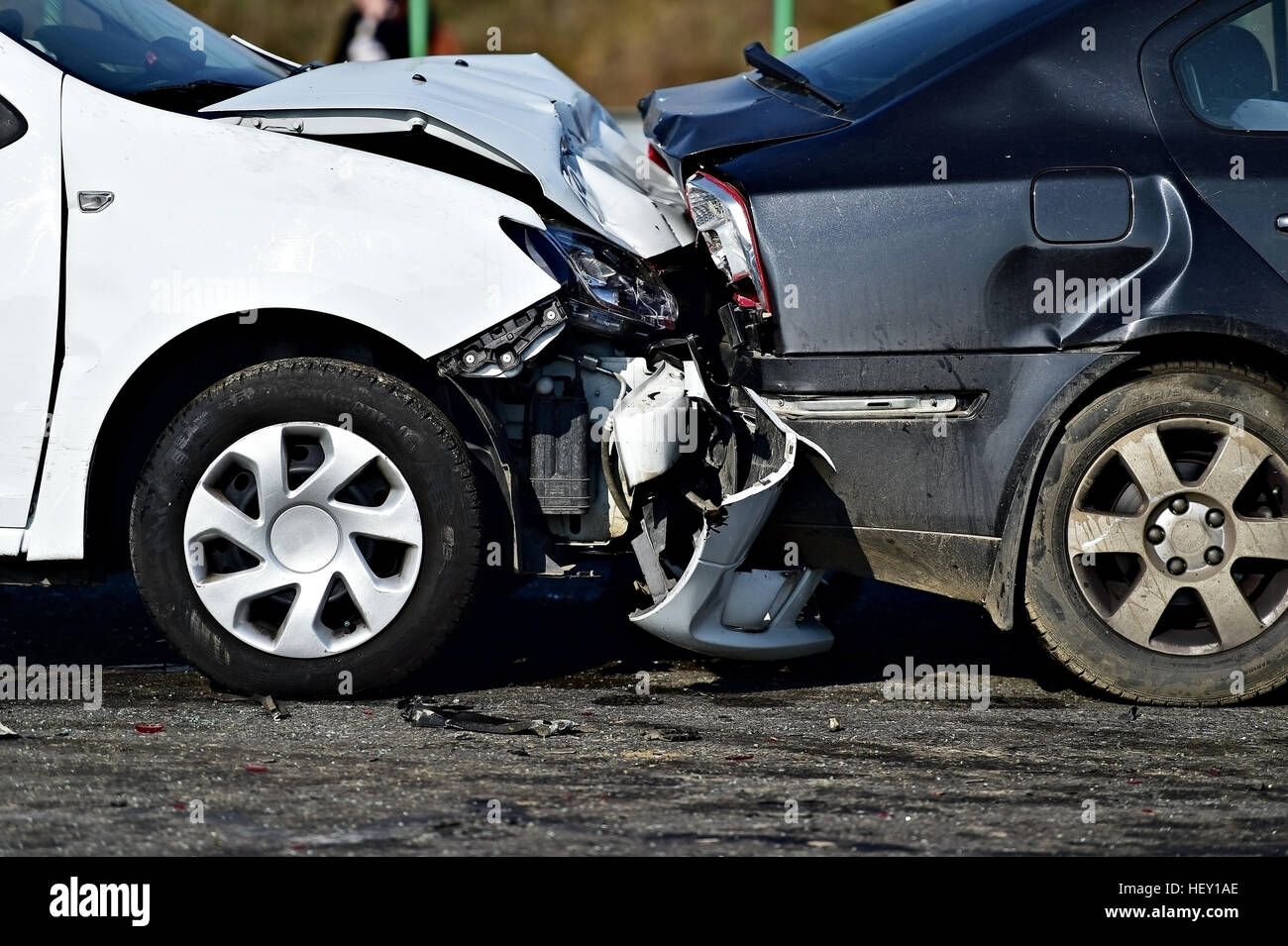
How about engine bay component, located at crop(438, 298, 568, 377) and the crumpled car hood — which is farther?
the crumpled car hood

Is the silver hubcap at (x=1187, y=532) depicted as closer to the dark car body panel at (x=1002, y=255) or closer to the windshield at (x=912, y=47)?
the dark car body panel at (x=1002, y=255)

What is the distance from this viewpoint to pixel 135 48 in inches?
187

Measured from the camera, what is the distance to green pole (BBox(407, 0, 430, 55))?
9.67m

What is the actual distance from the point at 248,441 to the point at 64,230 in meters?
0.67

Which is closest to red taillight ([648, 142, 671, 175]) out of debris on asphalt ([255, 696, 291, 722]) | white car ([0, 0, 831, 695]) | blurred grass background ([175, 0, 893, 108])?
white car ([0, 0, 831, 695])

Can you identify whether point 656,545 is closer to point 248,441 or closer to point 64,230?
point 248,441

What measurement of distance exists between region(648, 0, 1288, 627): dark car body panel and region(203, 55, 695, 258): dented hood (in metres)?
0.49

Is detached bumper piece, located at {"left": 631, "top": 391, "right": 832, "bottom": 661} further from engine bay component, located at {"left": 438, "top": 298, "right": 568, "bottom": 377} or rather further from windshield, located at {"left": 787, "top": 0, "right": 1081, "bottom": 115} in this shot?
windshield, located at {"left": 787, "top": 0, "right": 1081, "bottom": 115}

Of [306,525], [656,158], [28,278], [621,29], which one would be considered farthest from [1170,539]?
[621,29]

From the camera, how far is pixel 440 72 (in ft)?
15.9

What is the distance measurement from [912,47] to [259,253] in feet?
5.83

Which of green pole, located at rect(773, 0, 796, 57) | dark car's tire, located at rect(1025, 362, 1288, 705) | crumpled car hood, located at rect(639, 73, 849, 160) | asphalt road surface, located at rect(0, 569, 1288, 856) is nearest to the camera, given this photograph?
asphalt road surface, located at rect(0, 569, 1288, 856)

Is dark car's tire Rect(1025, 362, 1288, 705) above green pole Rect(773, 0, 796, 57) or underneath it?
underneath
